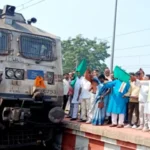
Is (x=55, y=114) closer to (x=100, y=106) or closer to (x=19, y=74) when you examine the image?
(x=100, y=106)

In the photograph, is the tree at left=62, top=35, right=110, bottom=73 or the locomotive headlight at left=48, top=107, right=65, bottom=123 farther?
the tree at left=62, top=35, right=110, bottom=73

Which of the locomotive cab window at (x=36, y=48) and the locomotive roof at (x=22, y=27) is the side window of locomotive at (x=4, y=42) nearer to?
the locomotive roof at (x=22, y=27)

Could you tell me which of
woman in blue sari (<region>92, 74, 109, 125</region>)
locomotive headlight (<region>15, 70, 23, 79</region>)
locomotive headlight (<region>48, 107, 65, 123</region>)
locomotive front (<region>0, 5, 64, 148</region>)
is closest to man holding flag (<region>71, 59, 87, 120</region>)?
locomotive front (<region>0, 5, 64, 148</region>)

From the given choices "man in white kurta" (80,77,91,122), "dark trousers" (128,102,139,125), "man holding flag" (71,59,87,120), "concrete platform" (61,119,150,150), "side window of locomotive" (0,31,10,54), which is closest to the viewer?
"concrete platform" (61,119,150,150)

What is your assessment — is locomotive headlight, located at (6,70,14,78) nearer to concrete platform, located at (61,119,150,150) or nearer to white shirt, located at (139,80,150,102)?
concrete platform, located at (61,119,150,150)

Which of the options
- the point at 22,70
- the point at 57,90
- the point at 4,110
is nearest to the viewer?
the point at 4,110

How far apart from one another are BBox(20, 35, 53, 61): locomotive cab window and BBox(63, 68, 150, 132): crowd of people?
1.01 metres

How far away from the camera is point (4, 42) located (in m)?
6.28

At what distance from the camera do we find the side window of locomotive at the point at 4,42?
6207mm

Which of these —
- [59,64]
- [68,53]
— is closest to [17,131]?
[59,64]

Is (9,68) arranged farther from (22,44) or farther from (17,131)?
(17,131)

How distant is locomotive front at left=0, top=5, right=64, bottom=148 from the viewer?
20.0ft

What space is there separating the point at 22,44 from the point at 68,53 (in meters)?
26.9

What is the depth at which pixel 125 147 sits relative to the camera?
5145mm
